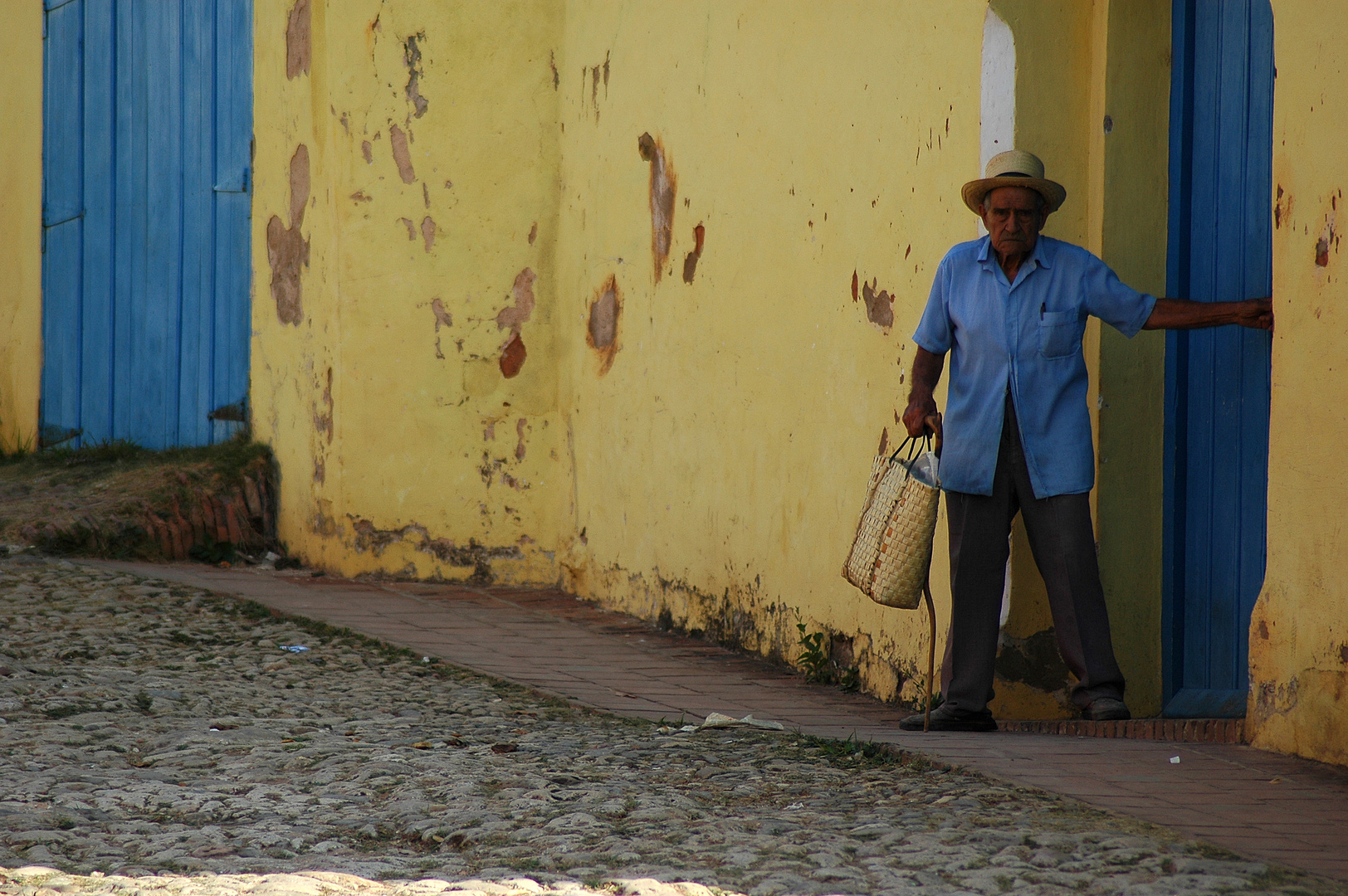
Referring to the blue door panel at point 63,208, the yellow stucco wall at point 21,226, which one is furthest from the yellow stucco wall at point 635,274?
the yellow stucco wall at point 21,226

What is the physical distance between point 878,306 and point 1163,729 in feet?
5.28

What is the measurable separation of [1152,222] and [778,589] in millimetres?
1943

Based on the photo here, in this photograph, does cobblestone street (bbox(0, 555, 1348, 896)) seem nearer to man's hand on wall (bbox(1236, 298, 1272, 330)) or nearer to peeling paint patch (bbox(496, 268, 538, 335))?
man's hand on wall (bbox(1236, 298, 1272, 330))

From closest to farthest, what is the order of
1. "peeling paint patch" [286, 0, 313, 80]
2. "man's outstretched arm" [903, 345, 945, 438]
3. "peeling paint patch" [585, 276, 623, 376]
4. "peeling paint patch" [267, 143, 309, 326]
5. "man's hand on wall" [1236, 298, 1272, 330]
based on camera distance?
"man's hand on wall" [1236, 298, 1272, 330]
"man's outstretched arm" [903, 345, 945, 438]
"peeling paint patch" [585, 276, 623, 376]
"peeling paint patch" [286, 0, 313, 80]
"peeling paint patch" [267, 143, 309, 326]

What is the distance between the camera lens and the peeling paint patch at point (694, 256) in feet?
20.2

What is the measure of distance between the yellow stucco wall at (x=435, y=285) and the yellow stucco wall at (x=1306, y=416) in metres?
4.14

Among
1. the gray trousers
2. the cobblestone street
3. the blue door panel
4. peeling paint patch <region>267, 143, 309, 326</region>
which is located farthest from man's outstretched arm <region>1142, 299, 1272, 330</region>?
the blue door panel

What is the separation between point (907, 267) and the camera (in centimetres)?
481

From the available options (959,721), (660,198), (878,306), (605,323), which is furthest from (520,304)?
(959,721)

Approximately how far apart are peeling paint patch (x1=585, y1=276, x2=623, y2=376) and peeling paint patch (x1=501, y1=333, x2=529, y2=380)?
41cm

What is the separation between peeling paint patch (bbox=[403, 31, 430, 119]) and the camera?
23.7 ft

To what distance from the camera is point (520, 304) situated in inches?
289

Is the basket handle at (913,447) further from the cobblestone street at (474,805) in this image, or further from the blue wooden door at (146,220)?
the blue wooden door at (146,220)

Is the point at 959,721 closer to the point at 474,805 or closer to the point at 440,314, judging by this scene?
the point at 474,805
